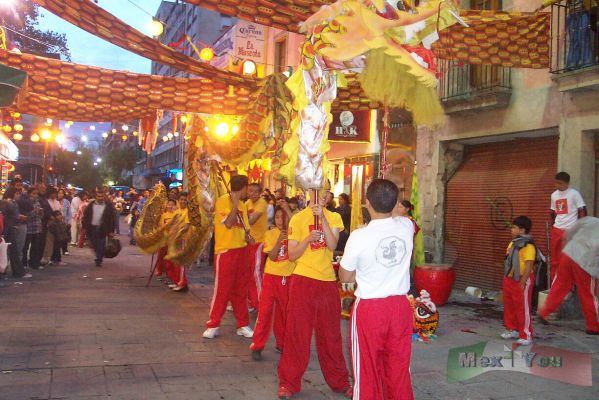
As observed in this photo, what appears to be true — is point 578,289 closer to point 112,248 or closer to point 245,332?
point 245,332

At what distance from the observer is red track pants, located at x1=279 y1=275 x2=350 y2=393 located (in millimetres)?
4695

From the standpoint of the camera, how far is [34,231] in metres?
12.3

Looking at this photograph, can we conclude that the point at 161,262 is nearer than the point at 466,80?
No

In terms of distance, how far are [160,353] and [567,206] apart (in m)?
5.98

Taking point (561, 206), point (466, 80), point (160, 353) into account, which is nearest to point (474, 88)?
point (466, 80)

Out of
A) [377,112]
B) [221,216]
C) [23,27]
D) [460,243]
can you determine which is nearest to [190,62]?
[221,216]

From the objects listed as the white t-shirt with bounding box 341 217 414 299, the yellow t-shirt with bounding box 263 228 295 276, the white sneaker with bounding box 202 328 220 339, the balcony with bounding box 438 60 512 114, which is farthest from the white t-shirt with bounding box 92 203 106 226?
the white t-shirt with bounding box 341 217 414 299

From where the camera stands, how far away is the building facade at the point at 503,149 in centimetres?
884

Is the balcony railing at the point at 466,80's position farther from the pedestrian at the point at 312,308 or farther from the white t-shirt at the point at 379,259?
the white t-shirt at the point at 379,259

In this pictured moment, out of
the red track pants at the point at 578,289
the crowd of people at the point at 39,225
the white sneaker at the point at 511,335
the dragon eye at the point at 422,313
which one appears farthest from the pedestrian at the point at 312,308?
the crowd of people at the point at 39,225

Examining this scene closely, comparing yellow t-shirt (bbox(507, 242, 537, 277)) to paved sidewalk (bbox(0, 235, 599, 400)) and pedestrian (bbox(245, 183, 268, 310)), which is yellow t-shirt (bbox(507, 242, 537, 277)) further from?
pedestrian (bbox(245, 183, 268, 310))

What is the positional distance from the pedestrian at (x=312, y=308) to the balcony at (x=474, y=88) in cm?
588

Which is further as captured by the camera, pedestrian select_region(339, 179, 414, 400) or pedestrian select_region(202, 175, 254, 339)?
pedestrian select_region(202, 175, 254, 339)

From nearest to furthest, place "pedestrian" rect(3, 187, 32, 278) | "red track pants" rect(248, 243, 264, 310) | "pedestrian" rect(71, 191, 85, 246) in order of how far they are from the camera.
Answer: "red track pants" rect(248, 243, 264, 310) → "pedestrian" rect(3, 187, 32, 278) → "pedestrian" rect(71, 191, 85, 246)
